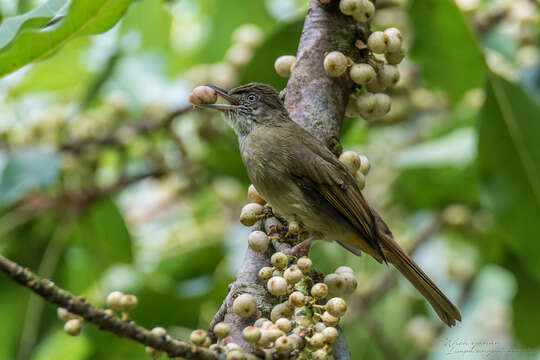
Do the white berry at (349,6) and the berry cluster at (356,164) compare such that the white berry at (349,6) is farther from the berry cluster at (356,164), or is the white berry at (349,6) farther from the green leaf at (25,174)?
the green leaf at (25,174)

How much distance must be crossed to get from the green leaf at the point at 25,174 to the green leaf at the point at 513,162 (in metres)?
2.37

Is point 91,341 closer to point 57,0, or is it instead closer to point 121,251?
point 121,251

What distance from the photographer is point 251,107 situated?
10.8 ft

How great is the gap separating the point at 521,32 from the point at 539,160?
1482mm

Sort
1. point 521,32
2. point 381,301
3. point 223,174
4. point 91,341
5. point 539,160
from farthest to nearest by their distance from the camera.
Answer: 1. point 381,301
2. point 521,32
3. point 223,174
4. point 91,341
5. point 539,160

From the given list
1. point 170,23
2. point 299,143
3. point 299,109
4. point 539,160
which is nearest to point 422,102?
point 539,160

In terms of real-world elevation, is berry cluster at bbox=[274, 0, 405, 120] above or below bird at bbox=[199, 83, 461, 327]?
above

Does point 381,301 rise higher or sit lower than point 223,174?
lower

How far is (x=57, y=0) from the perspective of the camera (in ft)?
8.28

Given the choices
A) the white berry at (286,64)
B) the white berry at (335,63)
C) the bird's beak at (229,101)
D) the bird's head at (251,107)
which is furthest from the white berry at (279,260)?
the bird's beak at (229,101)

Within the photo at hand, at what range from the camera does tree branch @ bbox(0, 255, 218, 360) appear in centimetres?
143

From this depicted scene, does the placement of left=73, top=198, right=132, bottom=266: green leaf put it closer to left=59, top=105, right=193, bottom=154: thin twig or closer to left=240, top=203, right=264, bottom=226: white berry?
left=59, top=105, right=193, bottom=154: thin twig

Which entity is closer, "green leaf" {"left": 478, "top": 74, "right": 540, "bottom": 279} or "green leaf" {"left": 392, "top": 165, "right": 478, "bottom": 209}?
"green leaf" {"left": 478, "top": 74, "right": 540, "bottom": 279}

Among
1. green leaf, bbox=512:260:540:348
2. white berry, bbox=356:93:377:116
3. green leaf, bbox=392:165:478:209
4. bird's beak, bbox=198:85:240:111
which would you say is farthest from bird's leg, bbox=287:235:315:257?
green leaf, bbox=512:260:540:348
